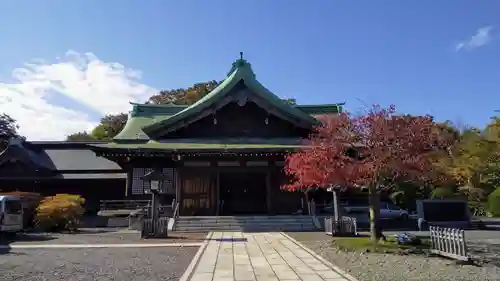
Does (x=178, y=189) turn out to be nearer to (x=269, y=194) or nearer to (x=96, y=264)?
(x=269, y=194)

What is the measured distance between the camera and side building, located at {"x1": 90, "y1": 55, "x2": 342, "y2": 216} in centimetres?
2327

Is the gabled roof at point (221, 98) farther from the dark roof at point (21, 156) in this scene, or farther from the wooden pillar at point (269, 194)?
the dark roof at point (21, 156)

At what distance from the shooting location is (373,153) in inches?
517

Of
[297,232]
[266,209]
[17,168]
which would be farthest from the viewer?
[17,168]

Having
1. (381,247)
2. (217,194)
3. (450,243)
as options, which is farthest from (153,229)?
(450,243)

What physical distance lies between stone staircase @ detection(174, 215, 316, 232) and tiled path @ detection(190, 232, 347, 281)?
508cm

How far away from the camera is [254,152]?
74.7 feet

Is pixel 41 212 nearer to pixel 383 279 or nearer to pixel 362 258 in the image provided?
pixel 362 258

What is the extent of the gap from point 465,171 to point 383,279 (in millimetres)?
32899

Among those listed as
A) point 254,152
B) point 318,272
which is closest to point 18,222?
point 254,152

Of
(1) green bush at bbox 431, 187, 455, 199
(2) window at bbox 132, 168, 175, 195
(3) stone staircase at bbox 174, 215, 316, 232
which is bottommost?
(3) stone staircase at bbox 174, 215, 316, 232

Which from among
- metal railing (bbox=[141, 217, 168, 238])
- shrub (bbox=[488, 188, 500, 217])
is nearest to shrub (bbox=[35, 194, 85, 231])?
metal railing (bbox=[141, 217, 168, 238])

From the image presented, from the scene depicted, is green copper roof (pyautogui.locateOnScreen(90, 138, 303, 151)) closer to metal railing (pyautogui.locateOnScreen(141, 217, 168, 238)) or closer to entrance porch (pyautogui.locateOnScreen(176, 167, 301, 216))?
entrance porch (pyautogui.locateOnScreen(176, 167, 301, 216))

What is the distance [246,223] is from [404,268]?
11.8m
